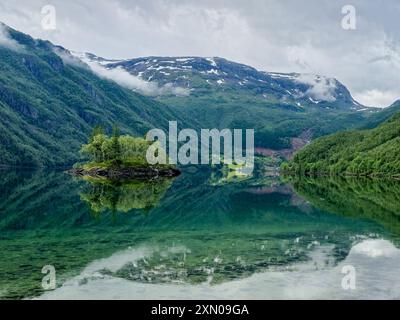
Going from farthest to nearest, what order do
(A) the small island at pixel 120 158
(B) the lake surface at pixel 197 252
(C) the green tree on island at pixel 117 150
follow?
(C) the green tree on island at pixel 117 150
(A) the small island at pixel 120 158
(B) the lake surface at pixel 197 252

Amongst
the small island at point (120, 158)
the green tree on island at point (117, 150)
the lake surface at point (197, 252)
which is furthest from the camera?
the green tree on island at point (117, 150)

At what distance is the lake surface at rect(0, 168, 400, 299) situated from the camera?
1200 inches

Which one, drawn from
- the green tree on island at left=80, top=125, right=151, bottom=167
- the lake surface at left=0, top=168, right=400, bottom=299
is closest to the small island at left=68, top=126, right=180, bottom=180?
the green tree on island at left=80, top=125, right=151, bottom=167

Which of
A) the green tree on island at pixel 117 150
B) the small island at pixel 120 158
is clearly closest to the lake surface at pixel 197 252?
the small island at pixel 120 158

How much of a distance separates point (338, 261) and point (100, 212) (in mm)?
43376

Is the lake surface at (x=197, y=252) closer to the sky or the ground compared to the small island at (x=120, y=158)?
closer to the ground

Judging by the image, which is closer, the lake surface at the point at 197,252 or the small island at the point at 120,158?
the lake surface at the point at 197,252

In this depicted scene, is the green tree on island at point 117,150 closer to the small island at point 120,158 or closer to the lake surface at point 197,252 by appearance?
the small island at point 120,158

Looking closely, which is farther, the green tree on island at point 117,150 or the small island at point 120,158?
the green tree on island at point 117,150

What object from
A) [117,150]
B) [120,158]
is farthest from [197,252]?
[117,150]

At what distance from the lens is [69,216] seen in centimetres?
7069

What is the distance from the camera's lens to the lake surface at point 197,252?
1200 inches

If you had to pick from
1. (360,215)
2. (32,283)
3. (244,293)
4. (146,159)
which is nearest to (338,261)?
(244,293)

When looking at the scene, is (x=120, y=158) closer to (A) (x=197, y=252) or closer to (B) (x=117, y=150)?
(B) (x=117, y=150)
